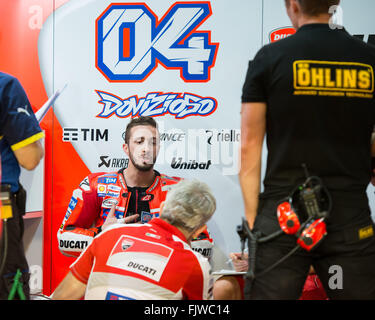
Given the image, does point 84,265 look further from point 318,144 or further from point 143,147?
point 143,147

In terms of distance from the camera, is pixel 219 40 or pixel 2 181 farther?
pixel 219 40

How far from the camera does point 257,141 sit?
147 cm

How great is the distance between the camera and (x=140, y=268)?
1.56m

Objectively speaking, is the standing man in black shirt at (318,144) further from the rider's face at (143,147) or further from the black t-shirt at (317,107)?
the rider's face at (143,147)

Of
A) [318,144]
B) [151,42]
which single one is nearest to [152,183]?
[151,42]

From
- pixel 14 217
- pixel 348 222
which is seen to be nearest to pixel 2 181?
pixel 14 217

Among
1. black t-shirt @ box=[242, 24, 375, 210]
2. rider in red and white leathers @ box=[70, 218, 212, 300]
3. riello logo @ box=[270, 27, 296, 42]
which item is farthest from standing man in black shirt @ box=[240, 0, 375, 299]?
riello logo @ box=[270, 27, 296, 42]

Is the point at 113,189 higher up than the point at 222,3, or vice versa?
the point at 222,3

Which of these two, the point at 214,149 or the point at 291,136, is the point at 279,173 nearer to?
the point at 291,136

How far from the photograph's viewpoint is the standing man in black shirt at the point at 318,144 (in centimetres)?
139

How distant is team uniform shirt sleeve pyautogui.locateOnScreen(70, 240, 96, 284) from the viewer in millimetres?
1637

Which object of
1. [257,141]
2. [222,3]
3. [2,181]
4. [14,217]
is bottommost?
[14,217]
